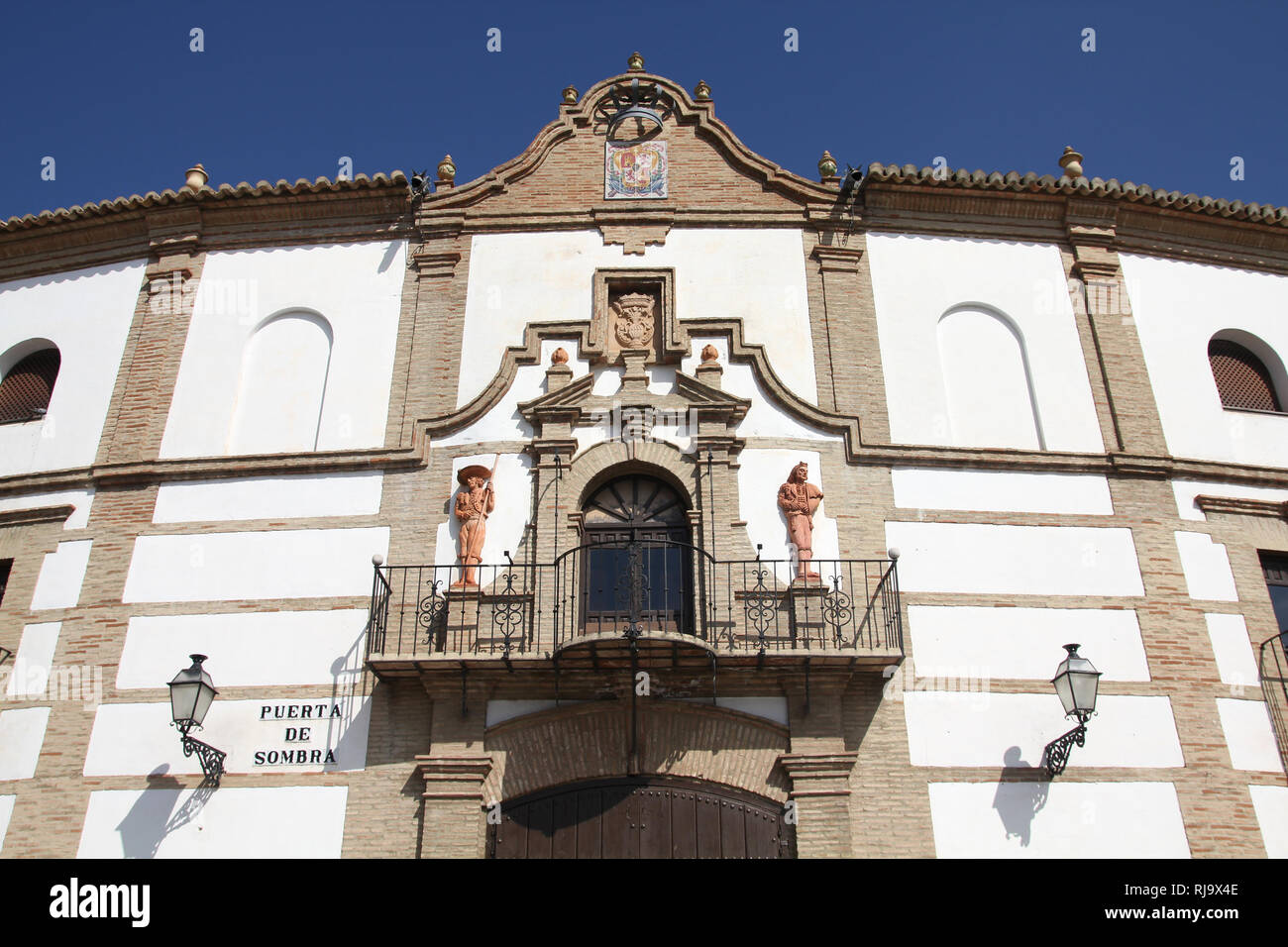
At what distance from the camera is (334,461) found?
35.8 feet

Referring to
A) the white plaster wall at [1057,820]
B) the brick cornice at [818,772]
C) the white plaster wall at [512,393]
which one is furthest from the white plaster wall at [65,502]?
the white plaster wall at [1057,820]

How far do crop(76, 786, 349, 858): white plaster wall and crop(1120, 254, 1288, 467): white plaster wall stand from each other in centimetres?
903

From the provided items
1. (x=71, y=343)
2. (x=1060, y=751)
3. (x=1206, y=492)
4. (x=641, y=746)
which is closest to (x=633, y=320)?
(x=641, y=746)

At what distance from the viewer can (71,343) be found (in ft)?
40.2

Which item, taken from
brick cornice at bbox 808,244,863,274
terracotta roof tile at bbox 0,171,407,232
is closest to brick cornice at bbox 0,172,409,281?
A: terracotta roof tile at bbox 0,171,407,232

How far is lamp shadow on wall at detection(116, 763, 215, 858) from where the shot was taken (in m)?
9.36

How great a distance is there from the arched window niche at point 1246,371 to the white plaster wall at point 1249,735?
11.7 feet

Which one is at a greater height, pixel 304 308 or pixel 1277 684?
pixel 304 308

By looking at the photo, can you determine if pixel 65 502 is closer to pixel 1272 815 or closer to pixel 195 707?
pixel 195 707

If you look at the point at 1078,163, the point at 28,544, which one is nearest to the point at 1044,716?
the point at 1078,163

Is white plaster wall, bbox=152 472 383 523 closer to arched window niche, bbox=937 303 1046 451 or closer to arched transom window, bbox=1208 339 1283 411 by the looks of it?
arched window niche, bbox=937 303 1046 451

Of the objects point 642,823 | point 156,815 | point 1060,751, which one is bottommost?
point 642,823

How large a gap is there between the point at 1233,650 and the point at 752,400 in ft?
16.7

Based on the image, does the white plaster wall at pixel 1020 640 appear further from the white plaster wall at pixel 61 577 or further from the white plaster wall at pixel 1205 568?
the white plaster wall at pixel 61 577
